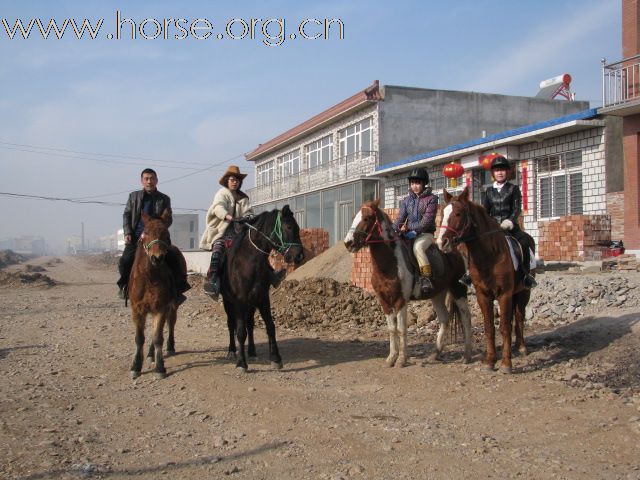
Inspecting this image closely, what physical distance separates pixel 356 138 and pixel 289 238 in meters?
26.7

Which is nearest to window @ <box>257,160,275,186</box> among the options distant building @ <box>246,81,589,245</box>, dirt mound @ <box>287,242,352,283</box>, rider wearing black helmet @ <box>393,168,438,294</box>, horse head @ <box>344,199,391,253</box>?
distant building @ <box>246,81,589,245</box>

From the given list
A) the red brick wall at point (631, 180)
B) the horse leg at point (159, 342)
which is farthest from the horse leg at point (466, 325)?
the red brick wall at point (631, 180)

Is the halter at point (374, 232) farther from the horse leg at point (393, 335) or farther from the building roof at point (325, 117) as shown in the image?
the building roof at point (325, 117)

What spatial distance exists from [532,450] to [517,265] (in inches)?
130

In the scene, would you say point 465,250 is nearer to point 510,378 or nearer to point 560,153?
point 510,378

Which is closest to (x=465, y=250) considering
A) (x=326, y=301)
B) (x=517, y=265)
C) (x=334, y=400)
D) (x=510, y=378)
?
(x=517, y=265)

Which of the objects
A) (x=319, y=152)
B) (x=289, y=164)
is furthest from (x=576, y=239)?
(x=289, y=164)

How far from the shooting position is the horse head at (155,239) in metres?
7.34

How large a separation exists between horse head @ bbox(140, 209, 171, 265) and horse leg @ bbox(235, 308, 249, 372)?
1278mm

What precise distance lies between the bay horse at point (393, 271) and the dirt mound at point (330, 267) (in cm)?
925

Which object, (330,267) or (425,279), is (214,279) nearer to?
(425,279)

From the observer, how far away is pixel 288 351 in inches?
375

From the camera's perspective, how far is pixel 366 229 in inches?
301

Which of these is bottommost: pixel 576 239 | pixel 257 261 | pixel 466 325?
pixel 466 325
